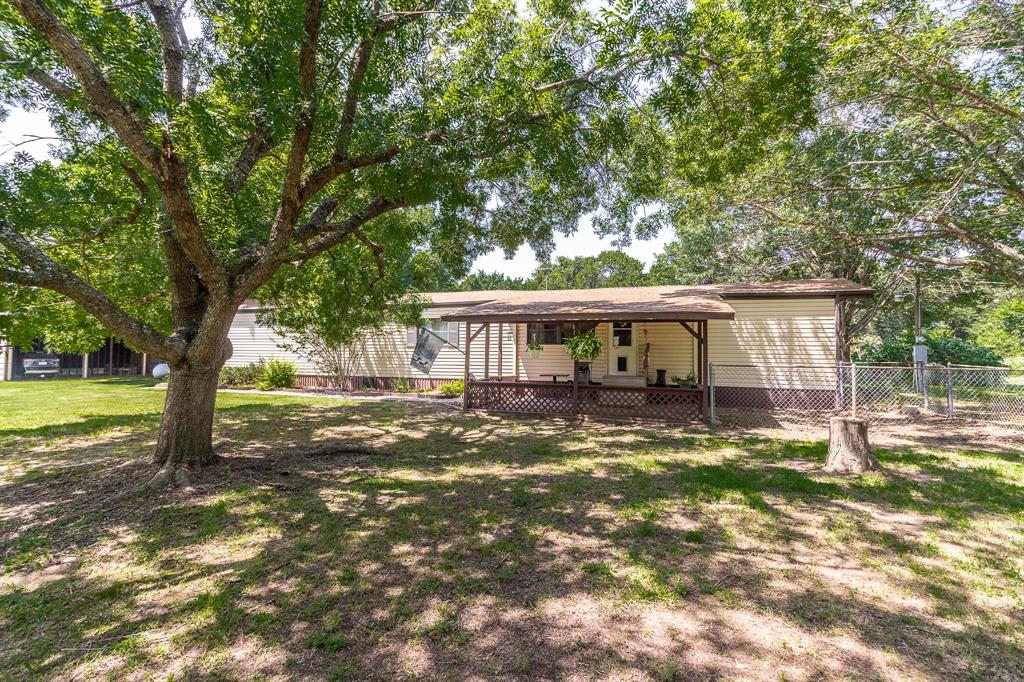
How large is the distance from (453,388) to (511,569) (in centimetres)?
1220

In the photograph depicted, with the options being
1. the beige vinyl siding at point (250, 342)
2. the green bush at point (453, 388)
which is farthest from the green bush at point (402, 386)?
the beige vinyl siding at point (250, 342)

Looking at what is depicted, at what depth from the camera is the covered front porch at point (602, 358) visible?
Answer: 10.6 meters

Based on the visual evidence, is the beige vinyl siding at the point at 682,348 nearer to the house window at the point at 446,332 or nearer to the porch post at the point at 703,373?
the house window at the point at 446,332

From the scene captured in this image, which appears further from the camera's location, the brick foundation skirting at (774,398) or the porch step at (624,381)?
the porch step at (624,381)

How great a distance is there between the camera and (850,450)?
21.0 feet

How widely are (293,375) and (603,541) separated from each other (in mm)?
16869

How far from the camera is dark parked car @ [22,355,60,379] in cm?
1950

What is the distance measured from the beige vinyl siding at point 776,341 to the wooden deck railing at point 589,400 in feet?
9.85

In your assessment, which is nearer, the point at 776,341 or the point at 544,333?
the point at 776,341

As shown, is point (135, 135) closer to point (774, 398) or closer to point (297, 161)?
point (297, 161)

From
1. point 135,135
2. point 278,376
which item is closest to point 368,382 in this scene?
point 278,376


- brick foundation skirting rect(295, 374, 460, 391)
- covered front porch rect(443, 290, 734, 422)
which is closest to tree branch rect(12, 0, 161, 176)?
covered front porch rect(443, 290, 734, 422)

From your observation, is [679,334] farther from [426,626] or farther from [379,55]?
[426,626]

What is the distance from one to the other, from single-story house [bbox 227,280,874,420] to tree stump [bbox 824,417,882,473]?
3.67 metres
